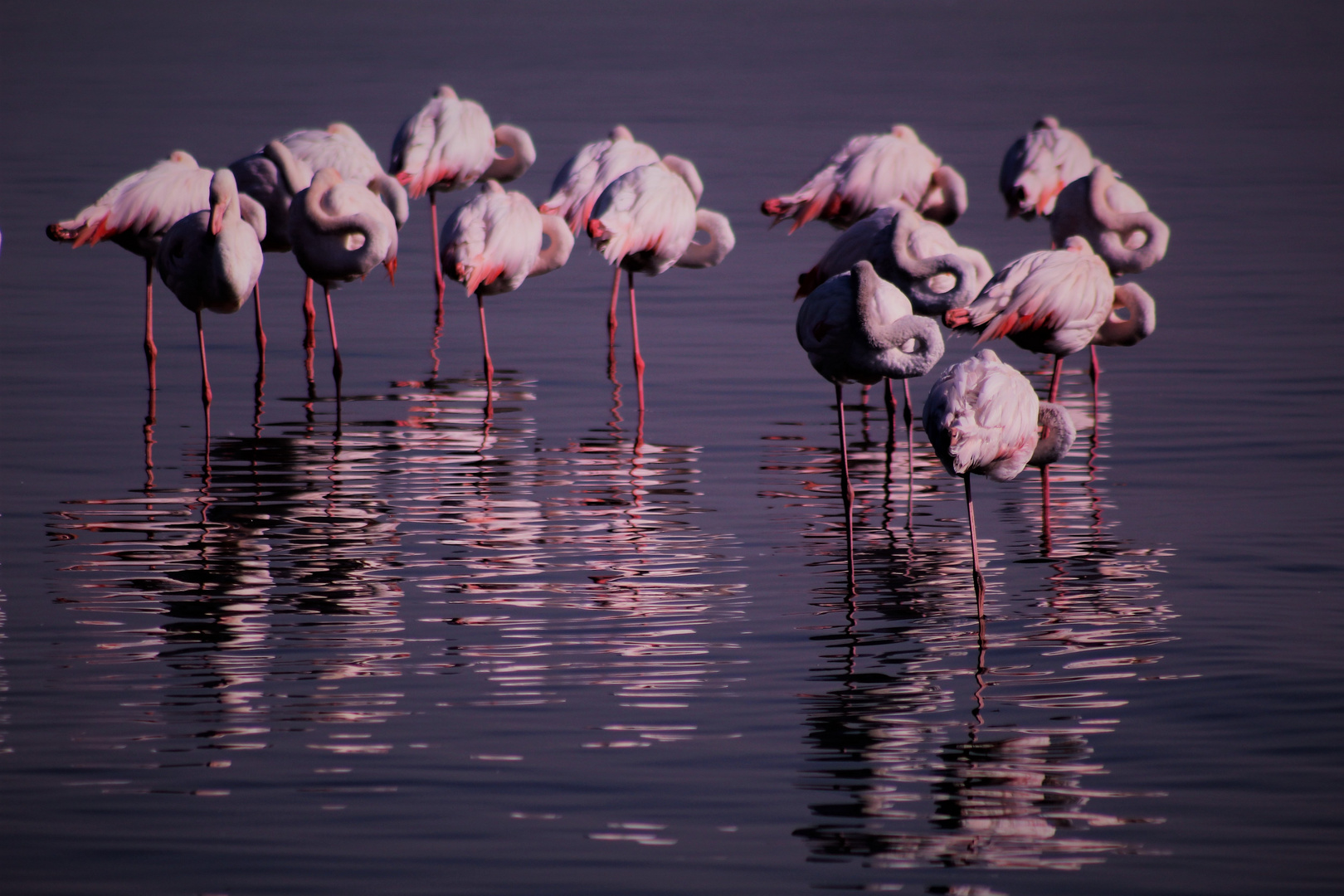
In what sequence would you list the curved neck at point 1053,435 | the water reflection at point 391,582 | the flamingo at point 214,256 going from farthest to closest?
1. the flamingo at point 214,256
2. the curved neck at point 1053,435
3. the water reflection at point 391,582

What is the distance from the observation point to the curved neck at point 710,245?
36.5ft

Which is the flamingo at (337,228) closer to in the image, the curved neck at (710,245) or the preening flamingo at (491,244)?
the preening flamingo at (491,244)

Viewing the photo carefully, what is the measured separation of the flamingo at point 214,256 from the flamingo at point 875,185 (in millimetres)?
3362

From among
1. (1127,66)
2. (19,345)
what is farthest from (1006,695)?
(1127,66)

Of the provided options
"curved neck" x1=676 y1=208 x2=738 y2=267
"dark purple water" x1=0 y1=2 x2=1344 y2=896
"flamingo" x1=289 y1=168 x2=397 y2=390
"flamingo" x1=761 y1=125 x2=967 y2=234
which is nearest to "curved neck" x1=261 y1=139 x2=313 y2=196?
"flamingo" x1=289 y1=168 x2=397 y2=390

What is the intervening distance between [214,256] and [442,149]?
4147mm

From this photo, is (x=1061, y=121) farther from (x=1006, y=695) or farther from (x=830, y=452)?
(x=1006, y=695)

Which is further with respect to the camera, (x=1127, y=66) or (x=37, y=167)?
(x=1127, y=66)

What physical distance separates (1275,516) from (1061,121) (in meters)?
16.9

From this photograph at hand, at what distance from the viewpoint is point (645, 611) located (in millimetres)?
6309

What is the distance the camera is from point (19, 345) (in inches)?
434

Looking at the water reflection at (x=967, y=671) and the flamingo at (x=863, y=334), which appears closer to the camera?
the water reflection at (x=967, y=671)

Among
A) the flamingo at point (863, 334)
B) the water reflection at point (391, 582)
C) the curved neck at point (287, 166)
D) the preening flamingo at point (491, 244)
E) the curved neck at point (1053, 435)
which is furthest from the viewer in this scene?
the curved neck at point (287, 166)

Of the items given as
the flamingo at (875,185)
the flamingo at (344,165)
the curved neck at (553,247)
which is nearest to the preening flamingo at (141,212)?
the flamingo at (344,165)
